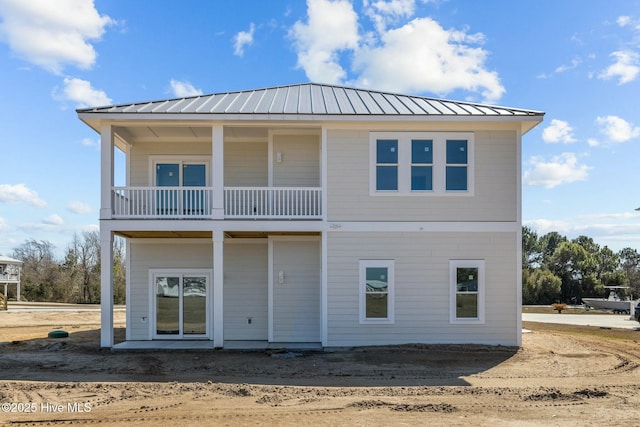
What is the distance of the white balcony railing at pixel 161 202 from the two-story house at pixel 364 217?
2.0 inches

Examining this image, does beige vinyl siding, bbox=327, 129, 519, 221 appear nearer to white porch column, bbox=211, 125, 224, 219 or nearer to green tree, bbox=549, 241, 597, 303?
white porch column, bbox=211, 125, 224, 219

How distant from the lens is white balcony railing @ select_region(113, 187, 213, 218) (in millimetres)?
14539

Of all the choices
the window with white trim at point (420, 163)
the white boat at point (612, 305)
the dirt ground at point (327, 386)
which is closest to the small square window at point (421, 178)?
the window with white trim at point (420, 163)

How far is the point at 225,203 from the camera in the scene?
49.3 ft

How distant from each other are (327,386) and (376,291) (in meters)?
4.71

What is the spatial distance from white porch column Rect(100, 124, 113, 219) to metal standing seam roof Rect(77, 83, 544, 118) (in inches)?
25.6

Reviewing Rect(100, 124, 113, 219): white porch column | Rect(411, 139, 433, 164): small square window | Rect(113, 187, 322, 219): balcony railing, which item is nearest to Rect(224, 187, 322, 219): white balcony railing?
Rect(113, 187, 322, 219): balcony railing

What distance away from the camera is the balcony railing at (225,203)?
14.6m

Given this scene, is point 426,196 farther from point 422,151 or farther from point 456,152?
point 456,152

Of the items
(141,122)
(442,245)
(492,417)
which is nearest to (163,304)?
(141,122)

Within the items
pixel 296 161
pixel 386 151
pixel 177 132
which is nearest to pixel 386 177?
pixel 386 151

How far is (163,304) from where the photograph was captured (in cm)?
1614

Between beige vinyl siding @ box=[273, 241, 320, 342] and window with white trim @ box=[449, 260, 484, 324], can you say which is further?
beige vinyl siding @ box=[273, 241, 320, 342]

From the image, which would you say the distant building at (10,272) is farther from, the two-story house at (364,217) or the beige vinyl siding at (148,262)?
the two-story house at (364,217)
